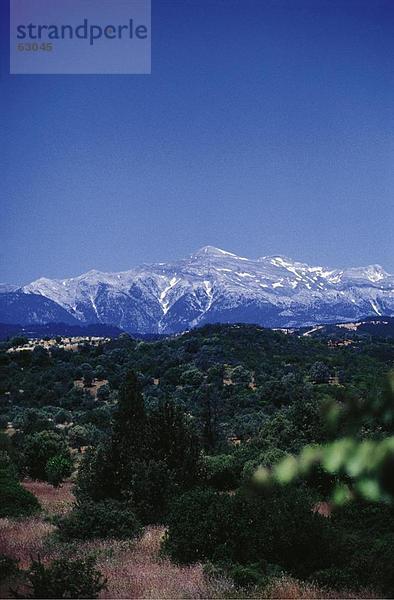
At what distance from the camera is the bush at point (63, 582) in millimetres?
8500

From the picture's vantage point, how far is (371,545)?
1198cm

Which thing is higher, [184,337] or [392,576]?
[392,576]

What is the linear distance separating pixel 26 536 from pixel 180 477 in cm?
666

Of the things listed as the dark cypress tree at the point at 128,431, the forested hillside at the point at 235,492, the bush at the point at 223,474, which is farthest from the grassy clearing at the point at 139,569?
the bush at the point at 223,474

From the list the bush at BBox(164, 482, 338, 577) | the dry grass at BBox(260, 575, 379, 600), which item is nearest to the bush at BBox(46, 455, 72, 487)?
the bush at BBox(164, 482, 338, 577)

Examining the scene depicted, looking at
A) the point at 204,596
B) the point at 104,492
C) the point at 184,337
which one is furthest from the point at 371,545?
the point at 184,337

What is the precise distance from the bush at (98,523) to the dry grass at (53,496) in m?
4.14

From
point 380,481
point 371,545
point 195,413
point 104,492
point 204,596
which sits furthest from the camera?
point 195,413

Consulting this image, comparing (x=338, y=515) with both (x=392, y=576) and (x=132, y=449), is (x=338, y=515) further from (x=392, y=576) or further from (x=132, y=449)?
(x=132, y=449)

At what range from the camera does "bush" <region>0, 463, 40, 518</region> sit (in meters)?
19.2

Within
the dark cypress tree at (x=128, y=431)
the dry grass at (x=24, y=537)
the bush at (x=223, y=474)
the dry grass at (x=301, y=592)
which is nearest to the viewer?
the dry grass at (x=301, y=592)

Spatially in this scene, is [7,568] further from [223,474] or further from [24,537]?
[223,474]

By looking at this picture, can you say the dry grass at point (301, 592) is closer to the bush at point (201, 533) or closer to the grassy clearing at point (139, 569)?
the grassy clearing at point (139, 569)

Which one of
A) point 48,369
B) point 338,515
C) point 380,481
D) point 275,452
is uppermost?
point 380,481
